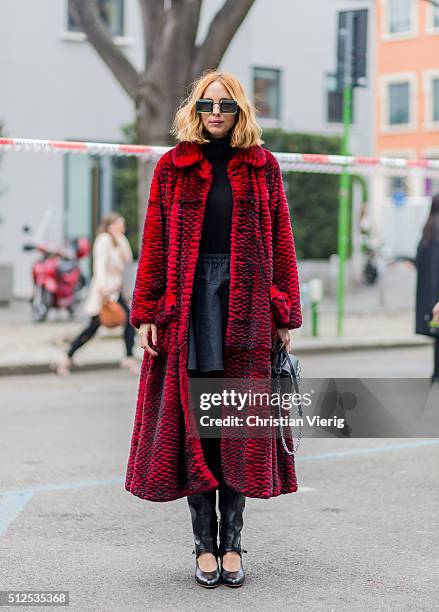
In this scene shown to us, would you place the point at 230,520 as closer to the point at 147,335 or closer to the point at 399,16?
the point at 147,335

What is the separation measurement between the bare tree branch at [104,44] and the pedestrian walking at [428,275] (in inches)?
190

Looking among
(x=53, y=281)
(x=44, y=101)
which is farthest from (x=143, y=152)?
(x=44, y=101)

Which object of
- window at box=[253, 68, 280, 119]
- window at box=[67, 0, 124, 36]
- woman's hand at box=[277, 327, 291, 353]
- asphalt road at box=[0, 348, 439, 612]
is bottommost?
asphalt road at box=[0, 348, 439, 612]

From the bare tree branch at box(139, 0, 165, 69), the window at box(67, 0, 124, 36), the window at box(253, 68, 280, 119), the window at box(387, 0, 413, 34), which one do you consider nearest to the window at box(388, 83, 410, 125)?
the window at box(387, 0, 413, 34)

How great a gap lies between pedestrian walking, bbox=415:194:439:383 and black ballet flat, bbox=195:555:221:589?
213 inches

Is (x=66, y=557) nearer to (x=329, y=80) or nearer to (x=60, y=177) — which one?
(x=60, y=177)

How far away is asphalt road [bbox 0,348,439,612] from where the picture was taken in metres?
4.63

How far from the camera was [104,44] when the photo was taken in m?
13.7

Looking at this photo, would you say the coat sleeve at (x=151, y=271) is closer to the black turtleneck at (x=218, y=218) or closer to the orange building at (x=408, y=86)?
the black turtleneck at (x=218, y=218)

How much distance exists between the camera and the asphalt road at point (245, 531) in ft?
15.2

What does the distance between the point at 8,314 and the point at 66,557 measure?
520 inches

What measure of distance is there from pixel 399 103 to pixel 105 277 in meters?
40.4

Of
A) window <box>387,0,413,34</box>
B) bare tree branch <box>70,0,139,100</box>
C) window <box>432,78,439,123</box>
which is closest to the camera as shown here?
bare tree branch <box>70,0,139,100</box>

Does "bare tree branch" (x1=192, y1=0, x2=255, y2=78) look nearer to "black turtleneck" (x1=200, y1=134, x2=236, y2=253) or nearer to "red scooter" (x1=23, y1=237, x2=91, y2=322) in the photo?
"red scooter" (x1=23, y1=237, x2=91, y2=322)
